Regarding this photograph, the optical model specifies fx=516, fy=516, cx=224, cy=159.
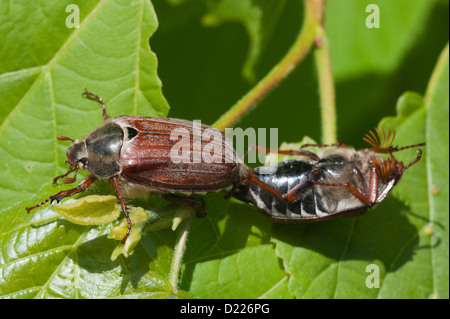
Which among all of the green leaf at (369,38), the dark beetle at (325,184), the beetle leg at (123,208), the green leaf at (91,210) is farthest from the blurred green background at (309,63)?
the green leaf at (91,210)

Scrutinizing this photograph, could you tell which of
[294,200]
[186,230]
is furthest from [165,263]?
[294,200]

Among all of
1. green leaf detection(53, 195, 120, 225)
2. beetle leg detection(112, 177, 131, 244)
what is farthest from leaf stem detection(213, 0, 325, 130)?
green leaf detection(53, 195, 120, 225)

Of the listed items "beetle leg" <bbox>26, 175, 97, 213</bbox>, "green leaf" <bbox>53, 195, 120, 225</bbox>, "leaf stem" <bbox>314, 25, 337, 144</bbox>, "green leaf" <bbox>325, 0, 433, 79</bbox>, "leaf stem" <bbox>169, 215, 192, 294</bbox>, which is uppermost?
"green leaf" <bbox>325, 0, 433, 79</bbox>

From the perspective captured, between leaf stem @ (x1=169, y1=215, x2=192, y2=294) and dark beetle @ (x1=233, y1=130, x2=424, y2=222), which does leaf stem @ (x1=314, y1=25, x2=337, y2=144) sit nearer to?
dark beetle @ (x1=233, y1=130, x2=424, y2=222)

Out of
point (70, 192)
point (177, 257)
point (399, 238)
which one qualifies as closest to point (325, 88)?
point (399, 238)
